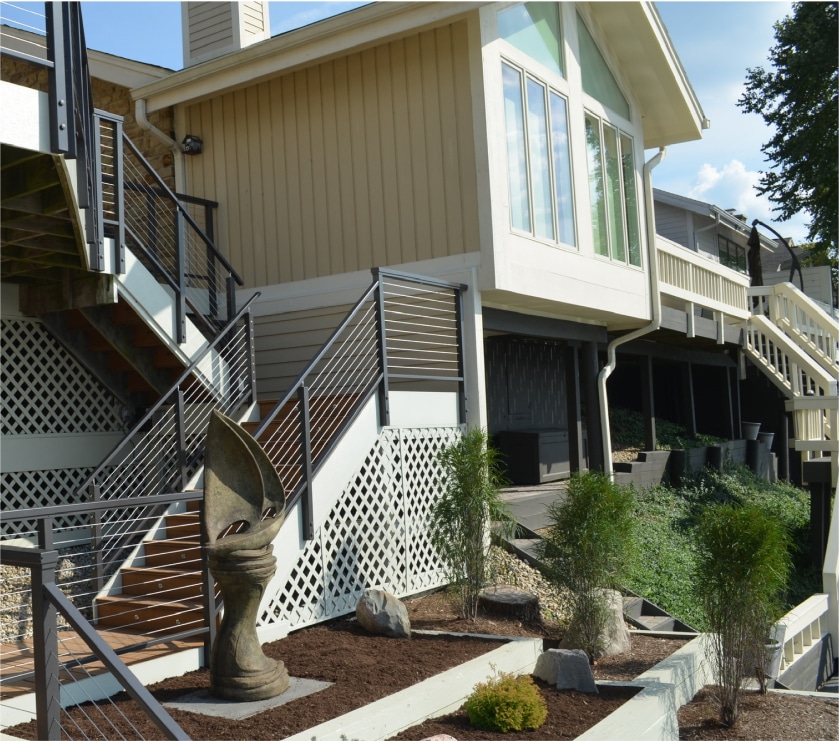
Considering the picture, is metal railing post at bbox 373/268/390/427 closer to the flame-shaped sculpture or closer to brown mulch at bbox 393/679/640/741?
the flame-shaped sculpture

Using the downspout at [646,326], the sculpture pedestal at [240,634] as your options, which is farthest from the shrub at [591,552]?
the downspout at [646,326]

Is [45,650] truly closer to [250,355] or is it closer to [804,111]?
[250,355]

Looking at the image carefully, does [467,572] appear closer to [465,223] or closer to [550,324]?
[465,223]

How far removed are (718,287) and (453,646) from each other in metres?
10.6

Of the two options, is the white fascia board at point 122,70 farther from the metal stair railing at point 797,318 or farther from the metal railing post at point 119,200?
the metal stair railing at point 797,318

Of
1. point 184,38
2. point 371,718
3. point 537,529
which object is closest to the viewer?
point 371,718

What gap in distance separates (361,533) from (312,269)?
3.75 meters

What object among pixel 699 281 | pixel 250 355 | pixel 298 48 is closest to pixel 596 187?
pixel 699 281

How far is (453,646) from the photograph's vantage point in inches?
255

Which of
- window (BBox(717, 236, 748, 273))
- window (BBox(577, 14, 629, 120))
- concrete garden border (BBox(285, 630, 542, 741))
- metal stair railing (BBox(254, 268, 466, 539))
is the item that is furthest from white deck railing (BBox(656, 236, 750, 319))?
window (BBox(717, 236, 748, 273))

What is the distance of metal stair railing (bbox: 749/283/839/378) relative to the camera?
14891mm

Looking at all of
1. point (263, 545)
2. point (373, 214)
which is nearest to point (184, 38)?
point (373, 214)

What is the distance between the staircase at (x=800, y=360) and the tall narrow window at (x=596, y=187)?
14.6 feet

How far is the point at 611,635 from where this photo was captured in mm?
7145
